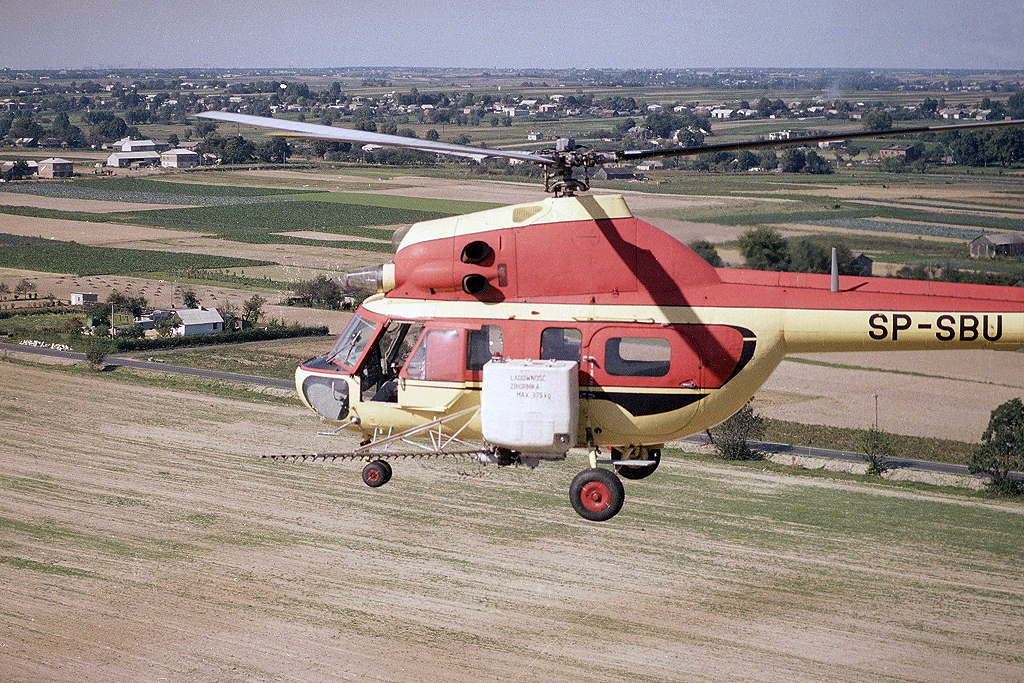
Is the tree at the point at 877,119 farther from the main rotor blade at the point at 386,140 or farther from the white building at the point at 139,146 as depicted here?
the white building at the point at 139,146

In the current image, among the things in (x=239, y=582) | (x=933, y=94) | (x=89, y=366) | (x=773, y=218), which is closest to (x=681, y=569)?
(x=239, y=582)

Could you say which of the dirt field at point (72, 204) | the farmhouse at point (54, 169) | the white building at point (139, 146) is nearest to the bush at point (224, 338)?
the dirt field at point (72, 204)

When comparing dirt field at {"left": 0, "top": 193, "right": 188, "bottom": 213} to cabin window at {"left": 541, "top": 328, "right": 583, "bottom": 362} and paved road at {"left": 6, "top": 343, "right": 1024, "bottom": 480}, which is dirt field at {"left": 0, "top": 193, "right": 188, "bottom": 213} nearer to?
paved road at {"left": 6, "top": 343, "right": 1024, "bottom": 480}

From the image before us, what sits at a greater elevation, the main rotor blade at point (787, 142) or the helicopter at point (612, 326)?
the main rotor blade at point (787, 142)

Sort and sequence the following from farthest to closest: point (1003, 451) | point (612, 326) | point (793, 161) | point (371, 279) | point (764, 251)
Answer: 1. point (793, 161)
2. point (764, 251)
3. point (1003, 451)
4. point (371, 279)
5. point (612, 326)

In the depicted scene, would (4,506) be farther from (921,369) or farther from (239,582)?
(921,369)

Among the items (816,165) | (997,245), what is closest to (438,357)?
(997,245)

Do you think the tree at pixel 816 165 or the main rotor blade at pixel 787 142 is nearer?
the main rotor blade at pixel 787 142

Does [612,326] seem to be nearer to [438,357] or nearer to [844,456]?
[438,357]
